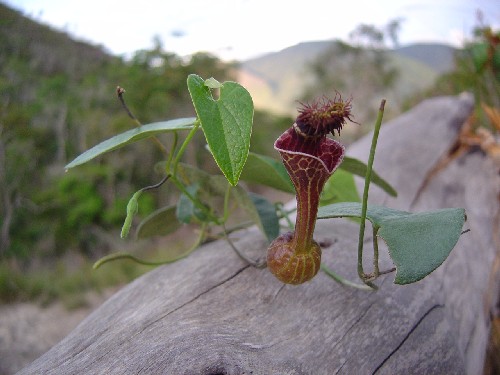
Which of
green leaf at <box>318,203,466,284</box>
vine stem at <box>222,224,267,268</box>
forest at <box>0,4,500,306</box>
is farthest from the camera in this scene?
forest at <box>0,4,500,306</box>

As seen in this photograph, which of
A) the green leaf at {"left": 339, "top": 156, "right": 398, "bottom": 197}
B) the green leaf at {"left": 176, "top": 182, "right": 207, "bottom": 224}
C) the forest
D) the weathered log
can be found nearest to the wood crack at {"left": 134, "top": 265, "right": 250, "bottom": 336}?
the weathered log

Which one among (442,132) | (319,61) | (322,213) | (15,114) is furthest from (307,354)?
(319,61)

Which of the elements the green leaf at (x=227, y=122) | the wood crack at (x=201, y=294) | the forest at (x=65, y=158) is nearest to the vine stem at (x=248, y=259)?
the wood crack at (x=201, y=294)

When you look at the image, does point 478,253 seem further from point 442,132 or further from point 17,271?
point 17,271

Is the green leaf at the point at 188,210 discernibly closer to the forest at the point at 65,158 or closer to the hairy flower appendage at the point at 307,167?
the hairy flower appendage at the point at 307,167

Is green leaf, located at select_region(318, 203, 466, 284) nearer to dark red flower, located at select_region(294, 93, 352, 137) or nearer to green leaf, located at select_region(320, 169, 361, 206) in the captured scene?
dark red flower, located at select_region(294, 93, 352, 137)
